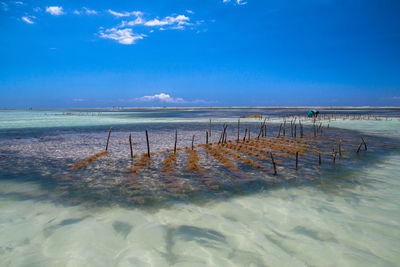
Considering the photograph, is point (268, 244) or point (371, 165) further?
point (371, 165)

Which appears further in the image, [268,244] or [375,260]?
[268,244]

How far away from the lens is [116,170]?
37.0 ft

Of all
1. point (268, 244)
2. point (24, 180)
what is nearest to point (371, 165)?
point (268, 244)

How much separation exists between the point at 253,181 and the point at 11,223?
789 cm

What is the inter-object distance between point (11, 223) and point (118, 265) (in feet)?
12.0

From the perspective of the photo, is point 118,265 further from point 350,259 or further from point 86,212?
point 350,259

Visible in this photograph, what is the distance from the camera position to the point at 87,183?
9.30 metres

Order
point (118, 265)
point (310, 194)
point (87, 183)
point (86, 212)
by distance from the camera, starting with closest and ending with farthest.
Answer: point (118, 265) < point (86, 212) < point (310, 194) < point (87, 183)

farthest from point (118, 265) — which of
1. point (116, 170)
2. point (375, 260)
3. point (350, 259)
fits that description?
point (116, 170)

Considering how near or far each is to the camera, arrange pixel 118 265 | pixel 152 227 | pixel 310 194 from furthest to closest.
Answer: pixel 310 194 < pixel 152 227 < pixel 118 265

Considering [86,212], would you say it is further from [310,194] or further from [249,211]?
[310,194]

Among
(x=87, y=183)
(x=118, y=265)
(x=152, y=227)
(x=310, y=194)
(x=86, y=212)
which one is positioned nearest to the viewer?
(x=118, y=265)

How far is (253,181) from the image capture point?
9445 millimetres

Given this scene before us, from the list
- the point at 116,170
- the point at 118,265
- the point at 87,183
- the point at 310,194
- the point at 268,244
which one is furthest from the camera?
the point at 116,170
